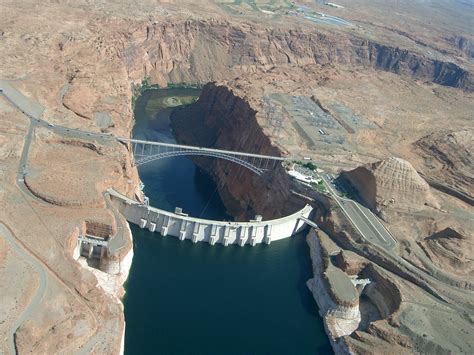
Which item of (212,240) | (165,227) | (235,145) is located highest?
(235,145)

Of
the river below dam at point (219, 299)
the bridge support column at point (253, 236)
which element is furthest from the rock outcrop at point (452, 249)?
the bridge support column at point (253, 236)

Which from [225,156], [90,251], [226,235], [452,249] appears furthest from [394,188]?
[90,251]

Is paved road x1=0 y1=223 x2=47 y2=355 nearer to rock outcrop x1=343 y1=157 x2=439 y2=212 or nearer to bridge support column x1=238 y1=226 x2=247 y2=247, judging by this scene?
bridge support column x1=238 y1=226 x2=247 y2=247

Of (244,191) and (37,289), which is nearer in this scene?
(37,289)

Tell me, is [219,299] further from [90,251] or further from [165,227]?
[90,251]

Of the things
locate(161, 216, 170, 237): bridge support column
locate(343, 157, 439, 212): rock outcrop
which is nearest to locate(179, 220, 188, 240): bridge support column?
locate(161, 216, 170, 237): bridge support column

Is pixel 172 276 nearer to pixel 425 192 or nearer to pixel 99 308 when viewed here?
pixel 99 308

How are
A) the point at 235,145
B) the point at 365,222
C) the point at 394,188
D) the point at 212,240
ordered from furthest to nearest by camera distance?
the point at 235,145, the point at 394,188, the point at 365,222, the point at 212,240
